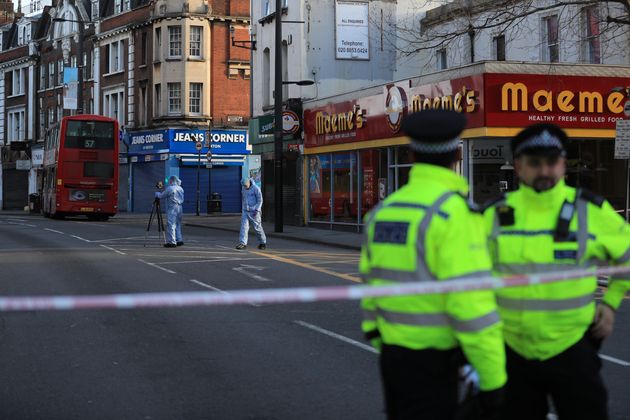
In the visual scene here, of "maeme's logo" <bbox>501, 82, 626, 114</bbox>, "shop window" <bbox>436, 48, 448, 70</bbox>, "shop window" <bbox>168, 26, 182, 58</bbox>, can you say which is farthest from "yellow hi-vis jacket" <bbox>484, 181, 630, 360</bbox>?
"shop window" <bbox>168, 26, 182, 58</bbox>

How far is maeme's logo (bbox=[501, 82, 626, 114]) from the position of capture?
21.7 meters

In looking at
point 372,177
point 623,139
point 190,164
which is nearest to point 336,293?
point 623,139

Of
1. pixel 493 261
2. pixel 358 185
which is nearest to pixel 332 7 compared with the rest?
pixel 358 185

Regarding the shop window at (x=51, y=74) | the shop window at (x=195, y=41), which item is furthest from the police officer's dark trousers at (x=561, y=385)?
the shop window at (x=51, y=74)

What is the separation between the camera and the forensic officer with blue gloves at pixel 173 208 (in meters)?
20.0

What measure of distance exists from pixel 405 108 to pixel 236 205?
25255 millimetres

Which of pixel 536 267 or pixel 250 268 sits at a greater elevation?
pixel 536 267

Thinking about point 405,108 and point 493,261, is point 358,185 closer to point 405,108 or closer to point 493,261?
point 405,108

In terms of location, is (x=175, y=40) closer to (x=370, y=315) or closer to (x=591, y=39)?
(x=591, y=39)

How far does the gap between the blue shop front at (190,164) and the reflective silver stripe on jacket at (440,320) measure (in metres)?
43.5

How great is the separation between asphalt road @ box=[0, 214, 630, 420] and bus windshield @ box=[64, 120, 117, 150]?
912 inches

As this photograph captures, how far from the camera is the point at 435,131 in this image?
3334 millimetres

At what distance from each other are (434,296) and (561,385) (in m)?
0.76

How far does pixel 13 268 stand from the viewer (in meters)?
15.4
